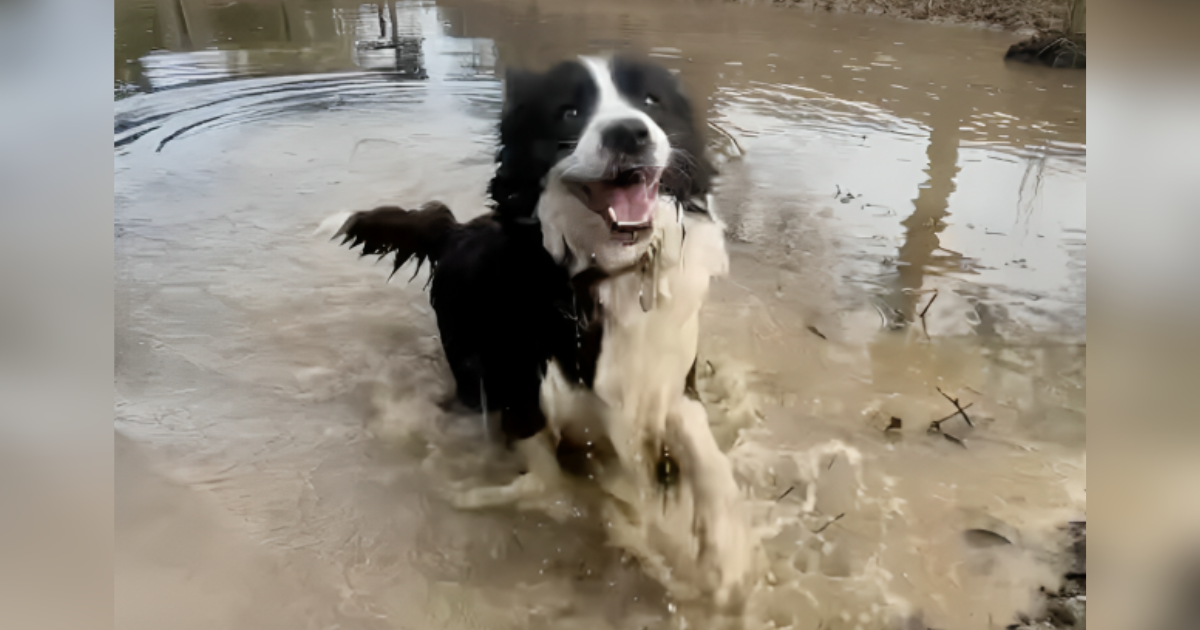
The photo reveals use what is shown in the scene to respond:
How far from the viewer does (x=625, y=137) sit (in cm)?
78

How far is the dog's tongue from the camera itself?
2.61 ft

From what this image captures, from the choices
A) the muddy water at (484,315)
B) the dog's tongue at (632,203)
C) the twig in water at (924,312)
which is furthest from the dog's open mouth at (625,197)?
the twig in water at (924,312)

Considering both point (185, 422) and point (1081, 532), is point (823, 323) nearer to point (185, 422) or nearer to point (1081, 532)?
point (1081, 532)

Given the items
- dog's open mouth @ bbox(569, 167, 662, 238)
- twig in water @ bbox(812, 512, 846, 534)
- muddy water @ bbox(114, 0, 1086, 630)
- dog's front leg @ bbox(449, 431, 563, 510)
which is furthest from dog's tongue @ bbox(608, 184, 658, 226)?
twig in water @ bbox(812, 512, 846, 534)

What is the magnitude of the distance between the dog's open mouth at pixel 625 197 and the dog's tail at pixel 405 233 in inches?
7.0

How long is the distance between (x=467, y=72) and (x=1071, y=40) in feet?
2.73

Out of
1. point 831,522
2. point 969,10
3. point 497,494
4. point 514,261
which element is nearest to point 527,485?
point 497,494

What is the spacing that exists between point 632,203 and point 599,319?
154mm

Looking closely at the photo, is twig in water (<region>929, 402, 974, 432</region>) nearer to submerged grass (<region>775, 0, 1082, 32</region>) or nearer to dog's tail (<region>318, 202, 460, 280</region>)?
submerged grass (<region>775, 0, 1082, 32</region>)

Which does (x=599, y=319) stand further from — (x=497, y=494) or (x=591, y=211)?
(x=497, y=494)

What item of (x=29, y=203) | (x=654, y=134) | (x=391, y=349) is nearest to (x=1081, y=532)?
(x=654, y=134)

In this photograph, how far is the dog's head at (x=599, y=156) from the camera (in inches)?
30.9

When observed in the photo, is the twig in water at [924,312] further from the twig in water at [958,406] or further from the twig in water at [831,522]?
the twig in water at [831,522]

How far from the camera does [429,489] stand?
80 centimetres
